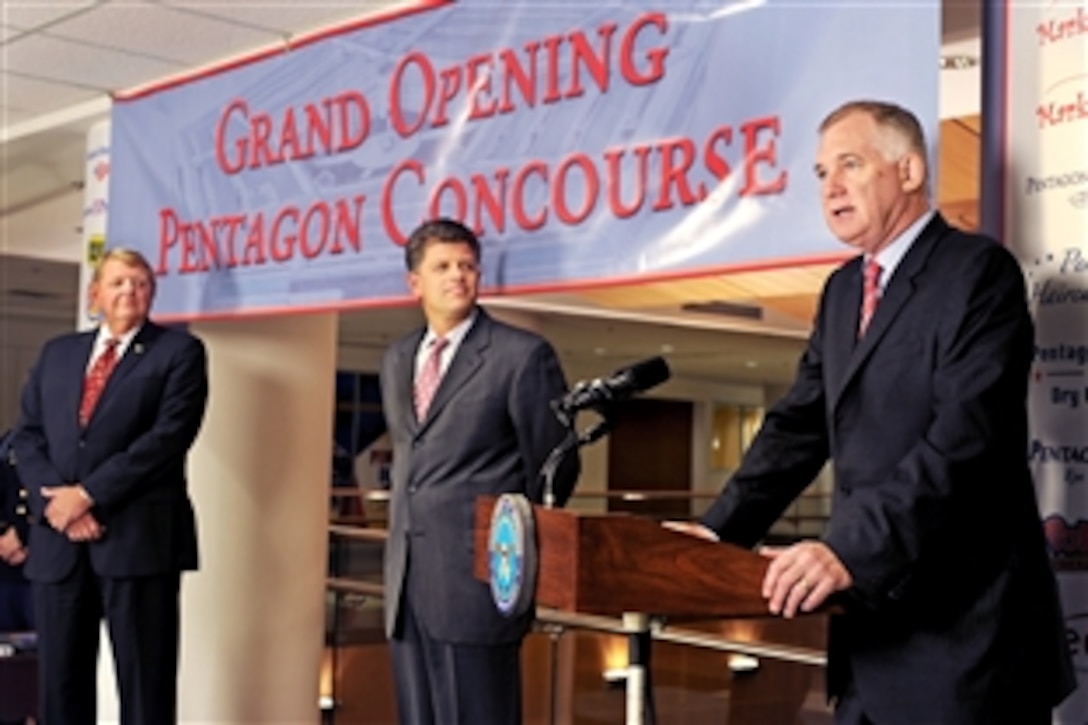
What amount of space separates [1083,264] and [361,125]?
251cm

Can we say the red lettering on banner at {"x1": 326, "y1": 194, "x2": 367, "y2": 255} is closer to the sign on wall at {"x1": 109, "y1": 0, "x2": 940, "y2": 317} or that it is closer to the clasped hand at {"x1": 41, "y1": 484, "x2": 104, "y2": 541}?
the sign on wall at {"x1": 109, "y1": 0, "x2": 940, "y2": 317}

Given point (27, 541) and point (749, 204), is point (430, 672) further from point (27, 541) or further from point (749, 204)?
point (27, 541)

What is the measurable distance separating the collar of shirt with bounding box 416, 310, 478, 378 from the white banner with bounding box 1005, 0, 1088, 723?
50.1 inches

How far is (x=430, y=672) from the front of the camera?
3.41 metres

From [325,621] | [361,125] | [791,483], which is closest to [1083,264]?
[791,483]

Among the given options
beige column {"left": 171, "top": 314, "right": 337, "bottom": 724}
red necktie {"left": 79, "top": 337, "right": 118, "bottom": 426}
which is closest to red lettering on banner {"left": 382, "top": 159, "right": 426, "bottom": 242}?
red necktie {"left": 79, "top": 337, "right": 118, "bottom": 426}

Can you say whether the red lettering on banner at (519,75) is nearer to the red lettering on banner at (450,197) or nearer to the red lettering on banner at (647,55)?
the red lettering on banner at (647,55)

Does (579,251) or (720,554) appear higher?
(579,251)

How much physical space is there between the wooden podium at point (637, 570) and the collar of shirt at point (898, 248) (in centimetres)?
60

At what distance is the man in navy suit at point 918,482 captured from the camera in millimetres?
1973

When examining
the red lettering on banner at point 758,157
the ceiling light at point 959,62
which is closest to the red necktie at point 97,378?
the red lettering on banner at point 758,157

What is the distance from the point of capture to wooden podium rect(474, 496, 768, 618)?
1.78 metres

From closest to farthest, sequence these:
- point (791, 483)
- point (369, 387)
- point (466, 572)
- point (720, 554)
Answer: point (720, 554)
point (791, 483)
point (466, 572)
point (369, 387)

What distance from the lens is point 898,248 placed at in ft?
7.43
